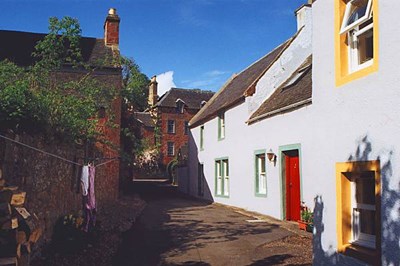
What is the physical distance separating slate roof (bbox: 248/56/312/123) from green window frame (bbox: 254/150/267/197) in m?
1.54

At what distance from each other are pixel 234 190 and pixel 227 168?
6.62ft

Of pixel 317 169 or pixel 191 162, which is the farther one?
pixel 191 162

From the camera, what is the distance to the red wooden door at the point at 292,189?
14320 mm

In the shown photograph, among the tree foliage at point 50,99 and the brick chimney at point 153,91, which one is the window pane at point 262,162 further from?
the brick chimney at point 153,91

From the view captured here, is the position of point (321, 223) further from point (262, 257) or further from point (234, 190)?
point (234, 190)

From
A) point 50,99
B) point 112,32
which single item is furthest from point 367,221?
point 112,32

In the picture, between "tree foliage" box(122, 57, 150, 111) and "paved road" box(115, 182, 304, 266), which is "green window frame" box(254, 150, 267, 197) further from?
"tree foliage" box(122, 57, 150, 111)

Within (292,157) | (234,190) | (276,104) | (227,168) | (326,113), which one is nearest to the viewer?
(326,113)

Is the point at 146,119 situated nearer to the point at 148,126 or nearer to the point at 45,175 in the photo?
the point at 148,126

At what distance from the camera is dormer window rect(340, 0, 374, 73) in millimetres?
6363

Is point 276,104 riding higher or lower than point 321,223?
higher

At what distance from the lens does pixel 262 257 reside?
8.95 metres

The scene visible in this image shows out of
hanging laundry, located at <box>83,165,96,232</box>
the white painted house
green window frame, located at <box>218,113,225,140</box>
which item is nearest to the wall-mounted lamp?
the white painted house

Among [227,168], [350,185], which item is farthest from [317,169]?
[227,168]
